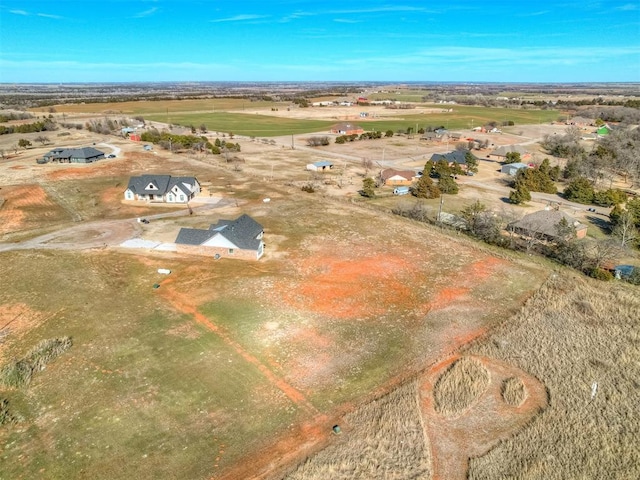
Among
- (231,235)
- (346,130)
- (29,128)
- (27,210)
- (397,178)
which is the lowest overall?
(27,210)

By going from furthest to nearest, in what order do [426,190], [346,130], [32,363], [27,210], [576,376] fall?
[346,130] < [426,190] < [27,210] < [32,363] < [576,376]

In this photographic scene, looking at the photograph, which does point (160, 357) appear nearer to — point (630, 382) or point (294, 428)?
point (294, 428)

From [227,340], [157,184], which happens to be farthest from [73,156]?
[227,340]

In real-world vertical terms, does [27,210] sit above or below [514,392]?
below

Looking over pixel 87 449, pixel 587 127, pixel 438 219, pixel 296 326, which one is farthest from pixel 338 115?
pixel 87 449

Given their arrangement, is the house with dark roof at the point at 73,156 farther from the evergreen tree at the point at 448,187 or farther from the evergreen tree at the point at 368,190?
the evergreen tree at the point at 448,187

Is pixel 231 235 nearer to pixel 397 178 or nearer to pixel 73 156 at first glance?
pixel 397 178
